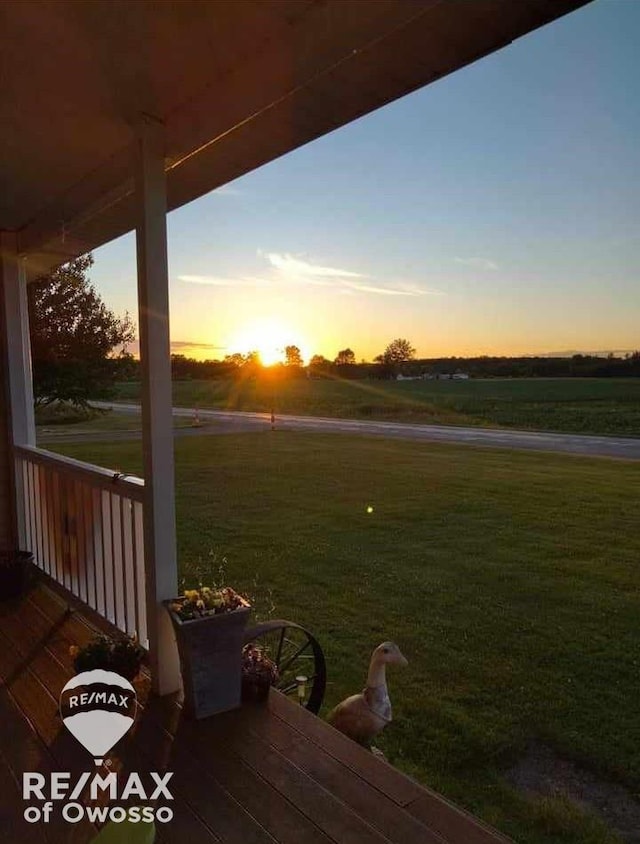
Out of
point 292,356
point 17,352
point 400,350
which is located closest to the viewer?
point 17,352

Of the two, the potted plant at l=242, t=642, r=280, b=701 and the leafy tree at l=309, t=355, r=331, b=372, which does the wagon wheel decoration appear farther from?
the leafy tree at l=309, t=355, r=331, b=372

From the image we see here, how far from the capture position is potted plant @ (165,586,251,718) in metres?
1.94

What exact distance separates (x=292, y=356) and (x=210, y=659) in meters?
Result: 27.0

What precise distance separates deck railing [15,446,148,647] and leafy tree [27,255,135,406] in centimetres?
517

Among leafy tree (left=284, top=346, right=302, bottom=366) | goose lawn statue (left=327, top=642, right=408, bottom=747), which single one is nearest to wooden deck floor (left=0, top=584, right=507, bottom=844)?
goose lawn statue (left=327, top=642, right=408, bottom=747)

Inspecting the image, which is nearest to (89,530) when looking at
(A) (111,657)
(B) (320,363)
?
(A) (111,657)

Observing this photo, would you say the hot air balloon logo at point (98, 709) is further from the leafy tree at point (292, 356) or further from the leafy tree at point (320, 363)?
the leafy tree at point (320, 363)

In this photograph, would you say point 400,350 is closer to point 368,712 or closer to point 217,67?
point 368,712

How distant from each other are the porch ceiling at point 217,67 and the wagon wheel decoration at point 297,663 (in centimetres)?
163

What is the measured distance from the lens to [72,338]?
29.0ft

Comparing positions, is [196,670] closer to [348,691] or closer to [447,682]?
[348,691]

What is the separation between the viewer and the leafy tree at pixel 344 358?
31906mm

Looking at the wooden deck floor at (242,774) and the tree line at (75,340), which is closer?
the wooden deck floor at (242,774)

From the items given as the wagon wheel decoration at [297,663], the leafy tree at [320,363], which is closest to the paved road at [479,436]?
the wagon wheel decoration at [297,663]
